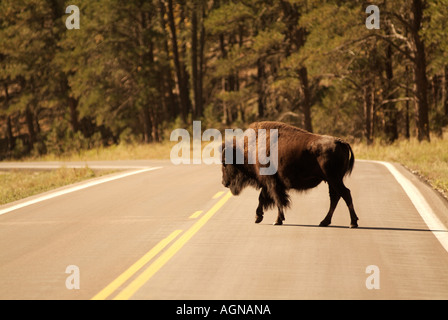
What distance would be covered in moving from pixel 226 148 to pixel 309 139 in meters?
1.22

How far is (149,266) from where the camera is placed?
268 inches

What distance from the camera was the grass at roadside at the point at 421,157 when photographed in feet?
46.8

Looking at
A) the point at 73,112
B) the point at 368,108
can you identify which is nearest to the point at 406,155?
the point at 368,108

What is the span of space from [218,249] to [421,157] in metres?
13.4

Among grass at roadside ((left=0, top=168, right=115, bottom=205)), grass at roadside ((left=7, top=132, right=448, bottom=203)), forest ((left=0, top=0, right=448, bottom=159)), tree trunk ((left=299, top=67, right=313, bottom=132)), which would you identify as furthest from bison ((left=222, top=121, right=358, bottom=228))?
tree trunk ((left=299, top=67, right=313, bottom=132))

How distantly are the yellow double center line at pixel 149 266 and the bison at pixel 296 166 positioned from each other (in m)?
1.07

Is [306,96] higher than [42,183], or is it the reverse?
[306,96]

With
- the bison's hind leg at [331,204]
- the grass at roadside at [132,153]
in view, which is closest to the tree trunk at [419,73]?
the grass at roadside at [132,153]

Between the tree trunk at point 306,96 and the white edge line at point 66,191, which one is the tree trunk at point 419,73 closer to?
the tree trunk at point 306,96

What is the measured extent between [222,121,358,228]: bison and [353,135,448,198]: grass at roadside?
168 inches

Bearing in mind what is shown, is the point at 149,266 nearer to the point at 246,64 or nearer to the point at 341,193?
the point at 341,193

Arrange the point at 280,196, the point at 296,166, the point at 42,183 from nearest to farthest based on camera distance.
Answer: the point at 296,166 → the point at 280,196 → the point at 42,183
